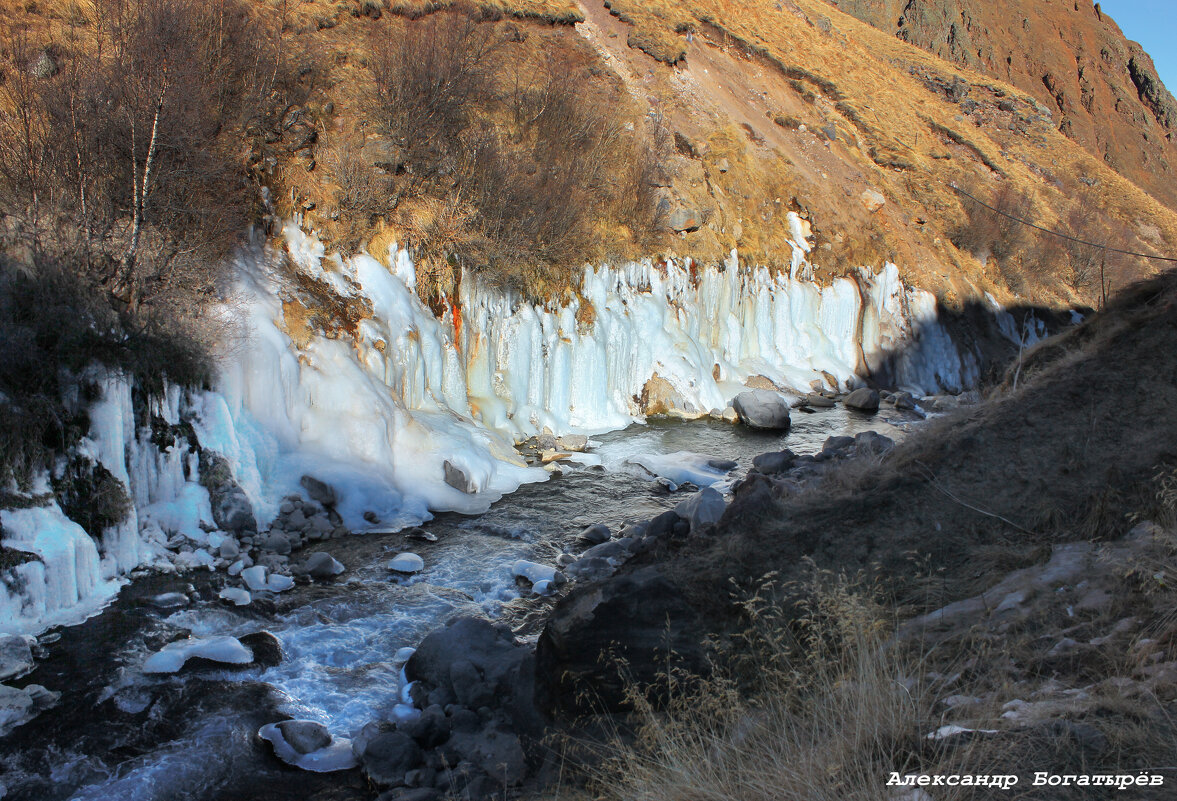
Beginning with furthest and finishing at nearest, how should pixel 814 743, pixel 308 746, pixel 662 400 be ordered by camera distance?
1. pixel 662 400
2. pixel 308 746
3. pixel 814 743

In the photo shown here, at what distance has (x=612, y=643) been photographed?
18.0 feet

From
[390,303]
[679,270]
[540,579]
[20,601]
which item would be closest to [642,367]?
[679,270]

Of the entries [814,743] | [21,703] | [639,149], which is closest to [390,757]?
[21,703]

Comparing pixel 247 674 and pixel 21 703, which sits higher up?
pixel 21 703

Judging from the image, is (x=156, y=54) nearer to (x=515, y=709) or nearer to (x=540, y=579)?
(x=540, y=579)

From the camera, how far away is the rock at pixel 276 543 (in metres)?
8.99

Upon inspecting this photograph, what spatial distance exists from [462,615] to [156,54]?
9.74 metres

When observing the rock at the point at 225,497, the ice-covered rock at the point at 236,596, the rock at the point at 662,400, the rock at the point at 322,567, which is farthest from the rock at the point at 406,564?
the rock at the point at 662,400

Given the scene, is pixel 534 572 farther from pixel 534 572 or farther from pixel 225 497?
pixel 225 497

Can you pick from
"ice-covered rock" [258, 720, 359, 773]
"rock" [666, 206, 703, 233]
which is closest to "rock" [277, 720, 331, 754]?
"ice-covered rock" [258, 720, 359, 773]

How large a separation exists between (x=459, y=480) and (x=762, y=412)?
873 cm

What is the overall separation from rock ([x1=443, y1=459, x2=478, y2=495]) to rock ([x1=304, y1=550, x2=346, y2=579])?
3042mm

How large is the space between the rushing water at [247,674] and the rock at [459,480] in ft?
2.52

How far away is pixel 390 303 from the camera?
13594mm
